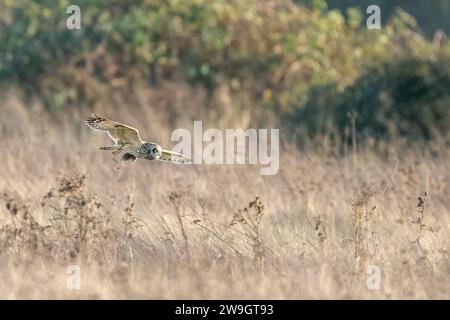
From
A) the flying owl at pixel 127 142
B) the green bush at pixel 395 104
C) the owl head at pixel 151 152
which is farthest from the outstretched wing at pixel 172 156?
the green bush at pixel 395 104

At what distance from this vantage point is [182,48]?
49.5 ft

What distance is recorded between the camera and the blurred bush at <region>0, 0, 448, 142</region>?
14.8m

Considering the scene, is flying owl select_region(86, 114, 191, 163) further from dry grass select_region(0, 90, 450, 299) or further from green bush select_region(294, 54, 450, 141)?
green bush select_region(294, 54, 450, 141)

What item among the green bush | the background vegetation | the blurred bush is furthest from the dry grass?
the blurred bush

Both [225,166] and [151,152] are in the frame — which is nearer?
[151,152]

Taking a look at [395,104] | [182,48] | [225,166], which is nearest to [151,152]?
[225,166]

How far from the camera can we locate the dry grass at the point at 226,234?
6.58 m

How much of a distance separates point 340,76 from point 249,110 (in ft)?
4.94

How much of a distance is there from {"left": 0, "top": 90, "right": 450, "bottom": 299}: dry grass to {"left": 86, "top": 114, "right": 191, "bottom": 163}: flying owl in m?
0.38

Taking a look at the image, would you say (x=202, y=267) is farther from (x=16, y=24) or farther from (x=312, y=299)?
(x=16, y=24)

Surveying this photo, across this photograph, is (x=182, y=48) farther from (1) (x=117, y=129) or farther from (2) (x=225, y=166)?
(1) (x=117, y=129)

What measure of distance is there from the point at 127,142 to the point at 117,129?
12cm
